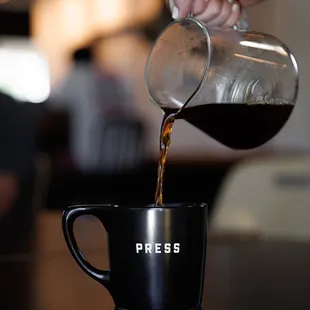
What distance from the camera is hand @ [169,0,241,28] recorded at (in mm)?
823

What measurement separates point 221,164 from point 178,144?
307mm

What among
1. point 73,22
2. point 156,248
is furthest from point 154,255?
point 73,22

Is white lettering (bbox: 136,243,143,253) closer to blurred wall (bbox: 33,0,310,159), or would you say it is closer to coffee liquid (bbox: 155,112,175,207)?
coffee liquid (bbox: 155,112,175,207)

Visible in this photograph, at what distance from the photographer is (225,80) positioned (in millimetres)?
762

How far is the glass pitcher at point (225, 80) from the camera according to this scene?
2.48 ft

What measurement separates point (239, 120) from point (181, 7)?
141mm

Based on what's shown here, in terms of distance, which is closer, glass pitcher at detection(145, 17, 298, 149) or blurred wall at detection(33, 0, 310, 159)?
glass pitcher at detection(145, 17, 298, 149)

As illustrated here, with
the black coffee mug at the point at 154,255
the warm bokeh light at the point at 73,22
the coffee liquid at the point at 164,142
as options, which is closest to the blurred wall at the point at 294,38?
the warm bokeh light at the point at 73,22

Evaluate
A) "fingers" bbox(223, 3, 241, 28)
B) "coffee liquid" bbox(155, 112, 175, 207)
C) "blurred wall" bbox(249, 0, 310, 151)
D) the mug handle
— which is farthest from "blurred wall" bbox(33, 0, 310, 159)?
the mug handle

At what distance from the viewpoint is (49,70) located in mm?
3955

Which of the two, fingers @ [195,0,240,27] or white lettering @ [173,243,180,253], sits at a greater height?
fingers @ [195,0,240,27]

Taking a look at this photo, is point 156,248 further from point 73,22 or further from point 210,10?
point 73,22

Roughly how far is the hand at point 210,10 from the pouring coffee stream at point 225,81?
0.07 ft

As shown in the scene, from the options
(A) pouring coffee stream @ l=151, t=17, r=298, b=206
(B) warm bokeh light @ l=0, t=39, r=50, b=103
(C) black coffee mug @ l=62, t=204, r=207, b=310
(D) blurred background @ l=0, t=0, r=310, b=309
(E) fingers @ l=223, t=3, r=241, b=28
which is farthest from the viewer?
(B) warm bokeh light @ l=0, t=39, r=50, b=103
